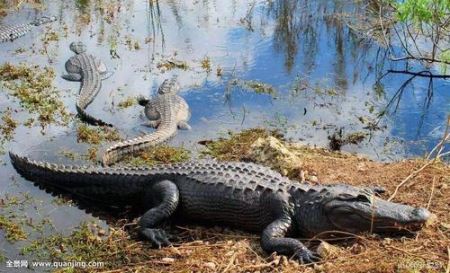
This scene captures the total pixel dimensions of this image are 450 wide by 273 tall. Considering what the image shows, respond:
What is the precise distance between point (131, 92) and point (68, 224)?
3.61 m

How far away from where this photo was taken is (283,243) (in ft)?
15.9

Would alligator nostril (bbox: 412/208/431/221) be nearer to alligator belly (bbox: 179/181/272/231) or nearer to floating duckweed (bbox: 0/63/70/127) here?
alligator belly (bbox: 179/181/272/231)

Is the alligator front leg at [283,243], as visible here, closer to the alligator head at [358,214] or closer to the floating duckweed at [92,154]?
the alligator head at [358,214]

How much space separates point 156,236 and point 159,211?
27 cm

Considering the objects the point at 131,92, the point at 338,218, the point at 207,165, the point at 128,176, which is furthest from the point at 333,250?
the point at 131,92

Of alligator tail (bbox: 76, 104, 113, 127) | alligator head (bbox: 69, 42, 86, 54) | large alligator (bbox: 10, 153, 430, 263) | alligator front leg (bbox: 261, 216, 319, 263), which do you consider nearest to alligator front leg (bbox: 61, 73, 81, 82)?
alligator head (bbox: 69, 42, 86, 54)

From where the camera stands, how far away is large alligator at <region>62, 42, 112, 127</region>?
8172 mm

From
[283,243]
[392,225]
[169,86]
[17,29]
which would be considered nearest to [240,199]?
[283,243]

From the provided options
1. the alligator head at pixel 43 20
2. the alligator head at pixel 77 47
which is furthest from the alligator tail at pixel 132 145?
the alligator head at pixel 43 20

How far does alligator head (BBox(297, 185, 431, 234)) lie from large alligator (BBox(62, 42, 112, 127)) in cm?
376

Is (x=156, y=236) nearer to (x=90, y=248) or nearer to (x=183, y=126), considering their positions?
(x=90, y=248)

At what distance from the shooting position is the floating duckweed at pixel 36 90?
7832mm

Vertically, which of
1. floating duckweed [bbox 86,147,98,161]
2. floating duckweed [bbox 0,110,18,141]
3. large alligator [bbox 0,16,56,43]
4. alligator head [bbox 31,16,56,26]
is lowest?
floating duckweed [bbox 86,147,98,161]

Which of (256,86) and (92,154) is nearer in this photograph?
(92,154)
